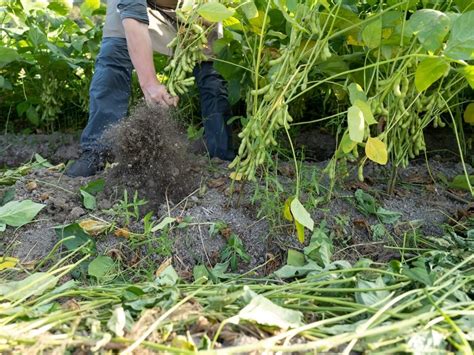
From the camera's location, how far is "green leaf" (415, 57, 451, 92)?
1.44 metres

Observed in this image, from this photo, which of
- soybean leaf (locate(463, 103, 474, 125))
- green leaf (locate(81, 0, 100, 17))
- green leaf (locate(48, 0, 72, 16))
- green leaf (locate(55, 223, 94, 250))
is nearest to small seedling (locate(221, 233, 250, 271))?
green leaf (locate(55, 223, 94, 250))

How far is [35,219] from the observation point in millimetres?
1887

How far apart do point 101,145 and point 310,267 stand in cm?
121

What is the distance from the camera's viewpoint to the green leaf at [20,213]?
1683 mm

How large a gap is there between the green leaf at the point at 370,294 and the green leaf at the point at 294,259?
343 millimetres

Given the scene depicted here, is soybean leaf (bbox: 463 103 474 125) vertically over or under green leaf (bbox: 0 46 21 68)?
under

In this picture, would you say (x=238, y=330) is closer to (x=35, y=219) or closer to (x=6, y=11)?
(x=35, y=219)

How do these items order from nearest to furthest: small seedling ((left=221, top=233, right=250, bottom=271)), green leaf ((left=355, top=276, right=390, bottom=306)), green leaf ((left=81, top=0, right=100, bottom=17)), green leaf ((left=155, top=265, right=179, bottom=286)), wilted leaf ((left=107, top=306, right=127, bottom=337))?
1. wilted leaf ((left=107, top=306, right=127, bottom=337))
2. green leaf ((left=355, top=276, right=390, bottom=306))
3. green leaf ((left=155, top=265, right=179, bottom=286))
4. small seedling ((left=221, top=233, right=250, bottom=271))
5. green leaf ((left=81, top=0, right=100, bottom=17))

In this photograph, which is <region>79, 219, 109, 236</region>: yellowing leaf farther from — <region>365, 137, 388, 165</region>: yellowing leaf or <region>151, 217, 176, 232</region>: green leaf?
<region>365, 137, 388, 165</region>: yellowing leaf

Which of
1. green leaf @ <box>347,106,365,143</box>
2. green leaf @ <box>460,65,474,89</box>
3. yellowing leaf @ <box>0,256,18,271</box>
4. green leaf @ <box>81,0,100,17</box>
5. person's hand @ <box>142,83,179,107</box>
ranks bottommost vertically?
yellowing leaf @ <box>0,256,18,271</box>

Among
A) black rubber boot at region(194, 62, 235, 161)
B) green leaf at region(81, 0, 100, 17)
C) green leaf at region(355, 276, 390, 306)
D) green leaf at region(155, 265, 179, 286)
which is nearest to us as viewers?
green leaf at region(355, 276, 390, 306)

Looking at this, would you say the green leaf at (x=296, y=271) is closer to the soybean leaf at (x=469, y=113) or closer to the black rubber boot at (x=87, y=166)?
the soybean leaf at (x=469, y=113)

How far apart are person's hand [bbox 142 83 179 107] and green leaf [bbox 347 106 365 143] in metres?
0.87

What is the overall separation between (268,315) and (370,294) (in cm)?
27
